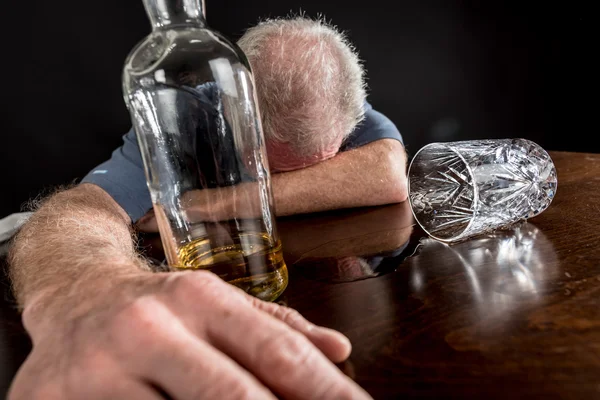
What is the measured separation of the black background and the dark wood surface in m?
1.12

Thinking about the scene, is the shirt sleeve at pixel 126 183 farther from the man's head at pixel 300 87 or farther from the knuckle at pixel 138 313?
the knuckle at pixel 138 313

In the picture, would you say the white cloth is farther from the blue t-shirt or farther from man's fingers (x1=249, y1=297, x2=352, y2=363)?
man's fingers (x1=249, y1=297, x2=352, y2=363)

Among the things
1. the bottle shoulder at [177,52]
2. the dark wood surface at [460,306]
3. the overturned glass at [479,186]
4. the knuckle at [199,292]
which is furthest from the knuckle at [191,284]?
the overturned glass at [479,186]

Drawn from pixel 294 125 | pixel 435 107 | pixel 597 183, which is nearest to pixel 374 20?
pixel 435 107

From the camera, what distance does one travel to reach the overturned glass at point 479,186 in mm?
664

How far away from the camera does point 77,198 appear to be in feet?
3.04

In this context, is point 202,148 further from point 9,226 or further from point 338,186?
point 9,226

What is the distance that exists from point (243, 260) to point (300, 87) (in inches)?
20.7

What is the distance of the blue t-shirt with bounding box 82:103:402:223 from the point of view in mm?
1052

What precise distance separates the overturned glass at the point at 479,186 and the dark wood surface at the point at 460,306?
3cm

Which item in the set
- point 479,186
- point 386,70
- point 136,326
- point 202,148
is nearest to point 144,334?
point 136,326

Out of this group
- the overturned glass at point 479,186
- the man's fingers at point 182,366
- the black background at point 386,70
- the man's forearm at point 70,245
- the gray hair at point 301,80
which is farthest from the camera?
the black background at point 386,70

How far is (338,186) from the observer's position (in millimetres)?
1031

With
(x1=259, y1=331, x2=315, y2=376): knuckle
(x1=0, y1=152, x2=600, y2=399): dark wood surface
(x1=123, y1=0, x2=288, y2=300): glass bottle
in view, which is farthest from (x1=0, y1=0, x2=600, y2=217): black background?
(x1=259, y1=331, x2=315, y2=376): knuckle
